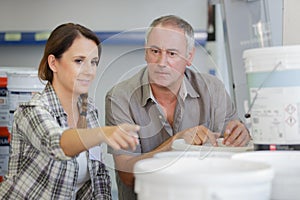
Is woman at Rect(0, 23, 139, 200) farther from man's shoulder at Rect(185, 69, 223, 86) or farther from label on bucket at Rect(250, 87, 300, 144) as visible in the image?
label on bucket at Rect(250, 87, 300, 144)

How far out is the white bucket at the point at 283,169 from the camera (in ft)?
2.97

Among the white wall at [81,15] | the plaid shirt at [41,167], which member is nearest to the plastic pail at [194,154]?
A: the plaid shirt at [41,167]

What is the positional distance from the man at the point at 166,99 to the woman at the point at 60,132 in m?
0.09

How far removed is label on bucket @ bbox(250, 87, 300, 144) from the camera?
3.18ft

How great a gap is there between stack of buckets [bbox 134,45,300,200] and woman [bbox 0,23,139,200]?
29cm

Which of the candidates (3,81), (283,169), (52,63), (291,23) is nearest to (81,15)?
(3,81)

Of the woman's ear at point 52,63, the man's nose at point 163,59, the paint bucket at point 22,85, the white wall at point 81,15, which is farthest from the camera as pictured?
the white wall at point 81,15

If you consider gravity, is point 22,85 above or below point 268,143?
above

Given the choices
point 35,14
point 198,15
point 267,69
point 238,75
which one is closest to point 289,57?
point 267,69

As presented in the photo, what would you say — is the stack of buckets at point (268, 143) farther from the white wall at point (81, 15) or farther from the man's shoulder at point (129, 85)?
the white wall at point (81, 15)

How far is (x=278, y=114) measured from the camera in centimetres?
98

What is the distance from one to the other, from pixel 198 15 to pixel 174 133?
2.00 metres

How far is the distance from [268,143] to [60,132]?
1.58 ft

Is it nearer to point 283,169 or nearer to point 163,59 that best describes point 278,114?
point 283,169
